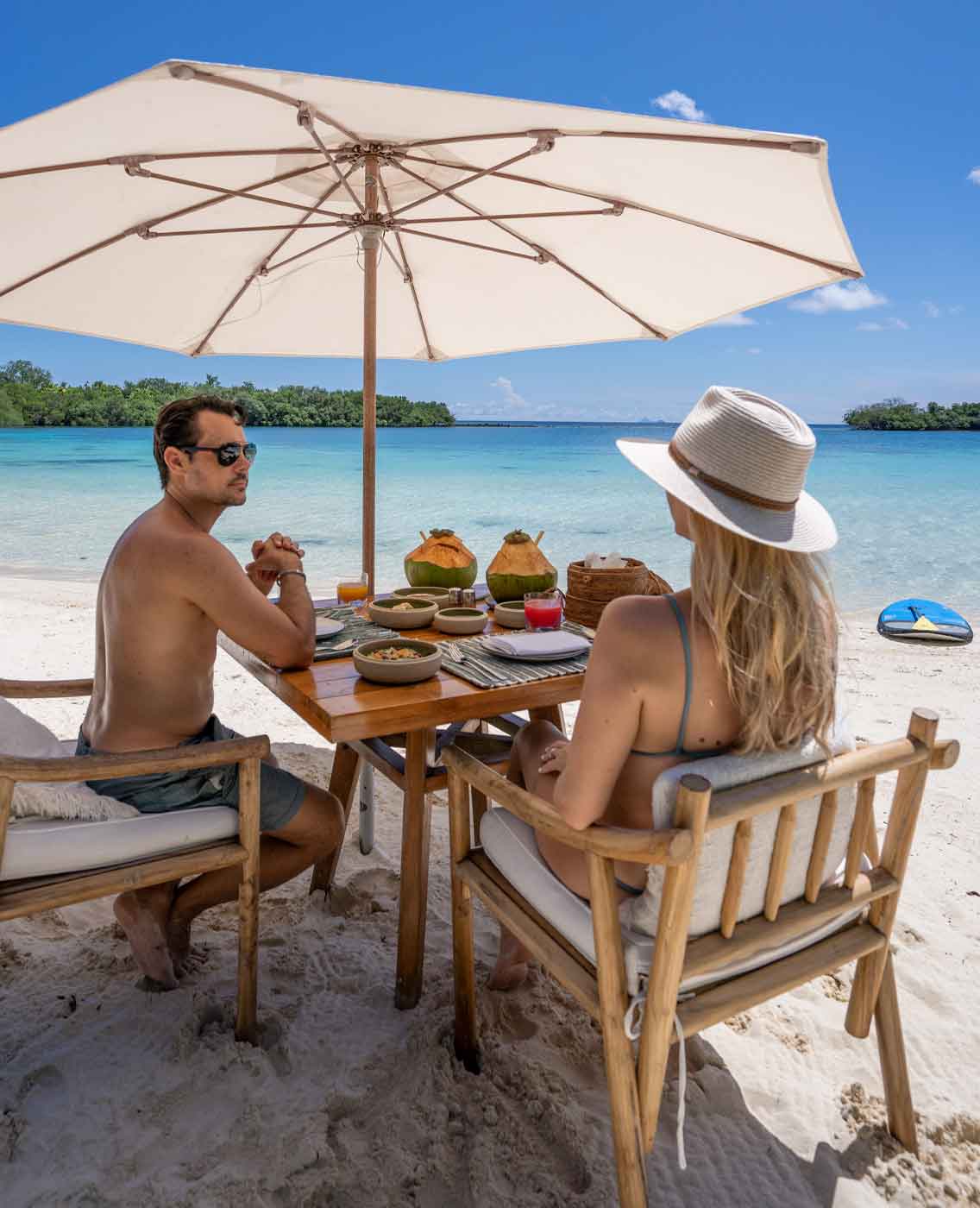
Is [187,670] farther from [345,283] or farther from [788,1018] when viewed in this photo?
[345,283]

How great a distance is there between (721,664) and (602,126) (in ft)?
6.29

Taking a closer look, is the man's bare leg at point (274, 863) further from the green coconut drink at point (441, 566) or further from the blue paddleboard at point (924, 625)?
the blue paddleboard at point (924, 625)

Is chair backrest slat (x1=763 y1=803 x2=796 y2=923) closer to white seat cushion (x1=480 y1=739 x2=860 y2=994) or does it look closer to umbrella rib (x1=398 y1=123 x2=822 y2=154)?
white seat cushion (x1=480 y1=739 x2=860 y2=994)

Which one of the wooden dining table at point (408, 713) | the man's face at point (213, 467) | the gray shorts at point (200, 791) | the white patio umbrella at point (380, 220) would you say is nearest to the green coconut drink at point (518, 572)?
the wooden dining table at point (408, 713)

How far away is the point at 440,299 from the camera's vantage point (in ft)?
13.8

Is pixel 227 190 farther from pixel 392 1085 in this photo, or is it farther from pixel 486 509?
pixel 486 509

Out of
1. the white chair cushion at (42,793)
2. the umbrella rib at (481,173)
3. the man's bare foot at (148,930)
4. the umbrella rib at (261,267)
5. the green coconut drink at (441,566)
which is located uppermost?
the umbrella rib at (481,173)

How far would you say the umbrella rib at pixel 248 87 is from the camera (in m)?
2.05

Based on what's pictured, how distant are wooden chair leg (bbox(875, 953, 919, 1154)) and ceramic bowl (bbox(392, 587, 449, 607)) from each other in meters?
1.62

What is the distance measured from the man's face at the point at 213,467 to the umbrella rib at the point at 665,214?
Result: 151cm

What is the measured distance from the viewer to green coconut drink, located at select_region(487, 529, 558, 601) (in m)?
2.68

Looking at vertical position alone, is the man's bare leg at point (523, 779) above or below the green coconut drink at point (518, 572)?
below

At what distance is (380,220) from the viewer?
121 inches

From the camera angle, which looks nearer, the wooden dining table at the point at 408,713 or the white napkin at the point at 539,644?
the wooden dining table at the point at 408,713
